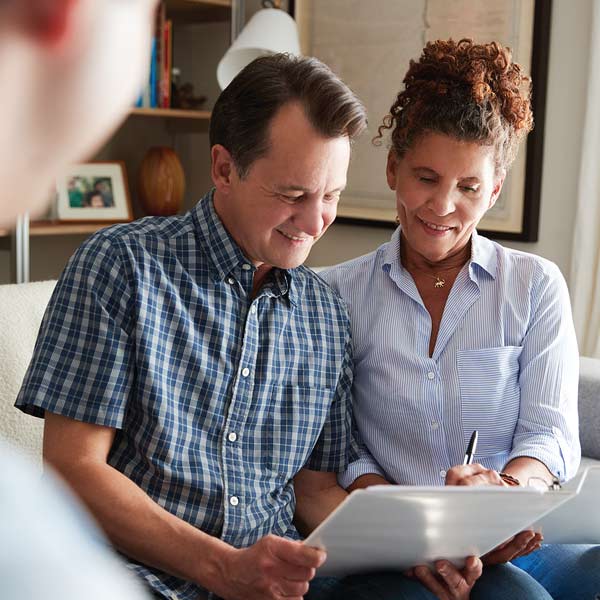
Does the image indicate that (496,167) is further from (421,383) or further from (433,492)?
(433,492)

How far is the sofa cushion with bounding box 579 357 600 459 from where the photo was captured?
2121mm

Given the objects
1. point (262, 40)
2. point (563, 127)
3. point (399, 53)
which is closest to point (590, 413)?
point (563, 127)

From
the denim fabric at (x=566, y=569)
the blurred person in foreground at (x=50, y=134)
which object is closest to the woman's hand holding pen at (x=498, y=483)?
the denim fabric at (x=566, y=569)

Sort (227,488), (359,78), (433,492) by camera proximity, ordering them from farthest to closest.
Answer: (359,78)
(227,488)
(433,492)

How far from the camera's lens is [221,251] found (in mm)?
1543

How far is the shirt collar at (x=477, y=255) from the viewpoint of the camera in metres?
1.75

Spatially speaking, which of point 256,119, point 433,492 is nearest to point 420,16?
point 256,119

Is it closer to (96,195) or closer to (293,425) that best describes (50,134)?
(293,425)

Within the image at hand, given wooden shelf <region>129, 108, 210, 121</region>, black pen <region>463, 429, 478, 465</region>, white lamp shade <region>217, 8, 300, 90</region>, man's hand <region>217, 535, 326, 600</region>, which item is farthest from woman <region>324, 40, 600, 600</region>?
wooden shelf <region>129, 108, 210, 121</region>

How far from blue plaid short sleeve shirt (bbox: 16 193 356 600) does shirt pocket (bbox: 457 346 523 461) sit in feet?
0.70

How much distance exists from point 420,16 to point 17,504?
3.10 metres

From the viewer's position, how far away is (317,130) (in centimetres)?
152

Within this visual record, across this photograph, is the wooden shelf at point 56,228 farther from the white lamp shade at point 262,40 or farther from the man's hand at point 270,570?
the man's hand at point 270,570

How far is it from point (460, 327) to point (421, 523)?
556 millimetres
